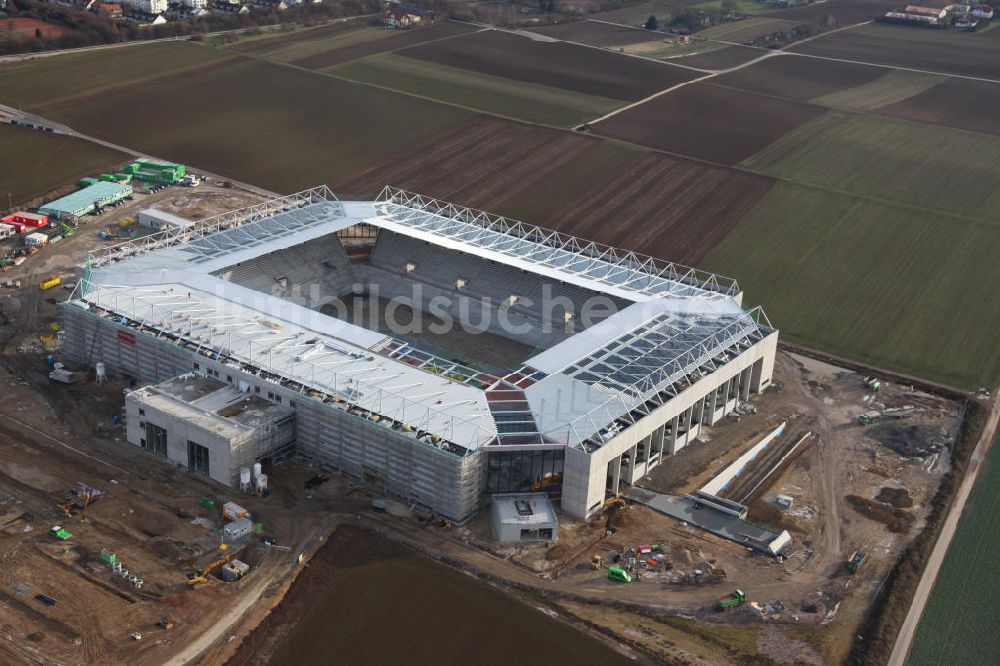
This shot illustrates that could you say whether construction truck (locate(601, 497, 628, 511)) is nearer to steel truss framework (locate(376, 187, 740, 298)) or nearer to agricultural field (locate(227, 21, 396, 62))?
steel truss framework (locate(376, 187, 740, 298))

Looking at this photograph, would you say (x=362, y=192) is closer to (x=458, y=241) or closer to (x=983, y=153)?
(x=458, y=241)

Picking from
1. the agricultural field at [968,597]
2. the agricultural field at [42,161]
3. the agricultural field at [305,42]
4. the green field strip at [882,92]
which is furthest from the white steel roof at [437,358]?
the agricultural field at [305,42]

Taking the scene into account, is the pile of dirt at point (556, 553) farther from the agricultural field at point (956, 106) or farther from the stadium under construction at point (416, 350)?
the agricultural field at point (956, 106)

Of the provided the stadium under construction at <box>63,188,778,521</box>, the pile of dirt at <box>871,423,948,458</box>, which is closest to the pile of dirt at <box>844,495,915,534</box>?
the pile of dirt at <box>871,423,948,458</box>

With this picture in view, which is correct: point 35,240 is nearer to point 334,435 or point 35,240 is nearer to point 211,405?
point 211,405

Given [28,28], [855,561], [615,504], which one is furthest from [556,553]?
[28,28]
